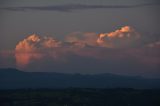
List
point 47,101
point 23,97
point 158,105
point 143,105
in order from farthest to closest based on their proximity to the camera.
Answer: point 23,97 < point 47,101 < point 143,105 < point 158,105

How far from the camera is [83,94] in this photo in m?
170

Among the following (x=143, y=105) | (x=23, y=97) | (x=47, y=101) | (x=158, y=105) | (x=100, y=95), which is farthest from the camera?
(x=100, y=95)

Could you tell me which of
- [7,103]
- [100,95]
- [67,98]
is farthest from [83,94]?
[7,103]

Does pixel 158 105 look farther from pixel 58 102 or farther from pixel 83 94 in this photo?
pixel 83 94

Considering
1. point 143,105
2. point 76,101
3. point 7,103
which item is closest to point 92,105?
point 76,101

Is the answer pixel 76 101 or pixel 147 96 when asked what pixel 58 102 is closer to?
pixel 76 101

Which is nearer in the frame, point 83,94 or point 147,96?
point 147,96

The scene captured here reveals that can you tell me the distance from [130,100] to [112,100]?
18.4ft

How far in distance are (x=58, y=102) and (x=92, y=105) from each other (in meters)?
10.3

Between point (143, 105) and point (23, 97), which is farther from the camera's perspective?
point (23, 97)

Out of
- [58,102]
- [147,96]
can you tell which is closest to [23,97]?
[58,102]

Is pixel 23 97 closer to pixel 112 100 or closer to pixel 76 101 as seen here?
pixel 76 101

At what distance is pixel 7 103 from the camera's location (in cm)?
13988

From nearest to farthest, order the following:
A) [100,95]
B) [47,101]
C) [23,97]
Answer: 1. [47,101]
2. [23,97]
3. [100,95]
